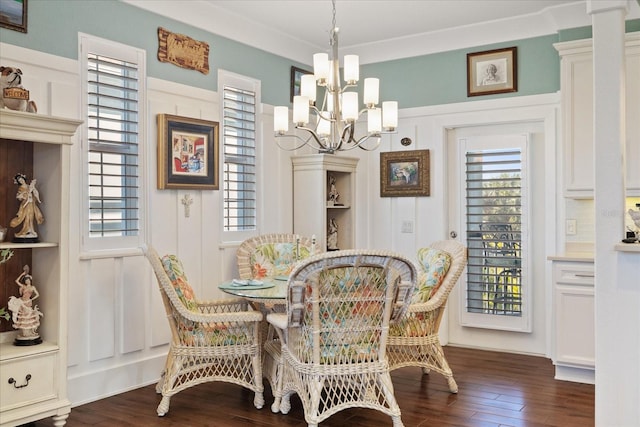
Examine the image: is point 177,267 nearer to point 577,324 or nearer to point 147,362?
point 147,362

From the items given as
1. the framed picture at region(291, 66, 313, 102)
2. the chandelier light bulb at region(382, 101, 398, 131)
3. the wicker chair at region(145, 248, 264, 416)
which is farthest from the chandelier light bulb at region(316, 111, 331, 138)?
the framed picture at region(291, 66, 313, 102)

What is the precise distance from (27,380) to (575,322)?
11.8 feet

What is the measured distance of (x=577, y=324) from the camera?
14.3ft

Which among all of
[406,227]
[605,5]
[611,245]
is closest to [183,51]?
[406,227]

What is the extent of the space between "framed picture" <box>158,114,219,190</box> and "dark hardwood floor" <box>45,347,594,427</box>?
1.48 m

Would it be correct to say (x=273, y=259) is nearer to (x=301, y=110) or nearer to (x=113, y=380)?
(x=113, y=380)

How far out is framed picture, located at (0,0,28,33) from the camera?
3379 millimetres

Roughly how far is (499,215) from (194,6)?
3087mm

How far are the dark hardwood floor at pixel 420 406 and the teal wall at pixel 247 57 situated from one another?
221 cm

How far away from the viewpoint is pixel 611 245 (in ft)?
9.80

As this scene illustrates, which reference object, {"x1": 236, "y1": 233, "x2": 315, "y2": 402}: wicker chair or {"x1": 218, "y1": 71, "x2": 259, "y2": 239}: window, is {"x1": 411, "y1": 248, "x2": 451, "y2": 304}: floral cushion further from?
{"x1": 218, "y1": 71, "x2": 259, "y2": 239}: window

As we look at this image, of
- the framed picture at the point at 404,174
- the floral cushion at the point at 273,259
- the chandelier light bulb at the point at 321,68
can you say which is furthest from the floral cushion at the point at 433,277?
the framed picture at the point at 404,174

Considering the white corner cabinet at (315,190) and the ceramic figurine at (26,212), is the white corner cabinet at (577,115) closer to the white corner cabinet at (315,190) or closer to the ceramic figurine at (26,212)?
the white corner cabinet at (315,190)

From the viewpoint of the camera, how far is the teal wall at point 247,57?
144 inches
